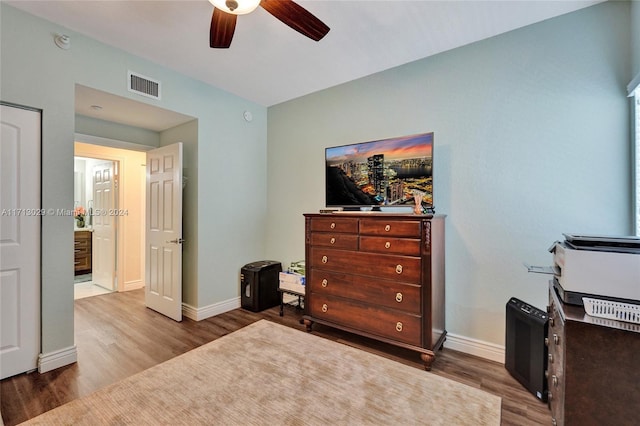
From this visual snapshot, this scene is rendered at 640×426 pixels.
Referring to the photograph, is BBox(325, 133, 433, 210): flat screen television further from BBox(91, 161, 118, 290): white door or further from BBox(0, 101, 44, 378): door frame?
BBox(91, 161, 118, 290): white door

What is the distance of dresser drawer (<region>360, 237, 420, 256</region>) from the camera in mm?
2227

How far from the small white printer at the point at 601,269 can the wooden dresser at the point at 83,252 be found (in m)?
7.12

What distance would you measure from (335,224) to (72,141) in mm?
2362

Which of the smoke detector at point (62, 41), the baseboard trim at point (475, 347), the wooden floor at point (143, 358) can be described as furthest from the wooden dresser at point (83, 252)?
the baseboard trim at point (475, 347)

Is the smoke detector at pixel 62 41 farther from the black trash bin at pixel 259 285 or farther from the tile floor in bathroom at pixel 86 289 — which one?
the tile floor in bathroom at pixel 86 289

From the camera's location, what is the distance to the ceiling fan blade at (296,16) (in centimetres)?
158

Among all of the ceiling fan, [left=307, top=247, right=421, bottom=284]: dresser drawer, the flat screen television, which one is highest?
the ceiling fan

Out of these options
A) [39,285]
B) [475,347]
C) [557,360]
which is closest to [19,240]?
[39,285]

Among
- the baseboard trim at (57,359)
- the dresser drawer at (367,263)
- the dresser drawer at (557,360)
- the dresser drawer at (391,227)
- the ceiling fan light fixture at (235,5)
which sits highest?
the ceiling fan light fixture at (235,5)

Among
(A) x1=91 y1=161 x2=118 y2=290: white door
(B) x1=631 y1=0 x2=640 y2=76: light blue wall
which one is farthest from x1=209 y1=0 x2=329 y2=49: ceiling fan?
(A) x1=91 y1=161 x2=118 y2=290: white door

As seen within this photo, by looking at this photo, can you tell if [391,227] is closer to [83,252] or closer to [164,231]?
[164,231]

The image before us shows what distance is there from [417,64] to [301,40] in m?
1.17

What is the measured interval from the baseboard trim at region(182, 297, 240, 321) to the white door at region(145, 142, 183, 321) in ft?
0.52

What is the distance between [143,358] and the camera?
2.40 meters
